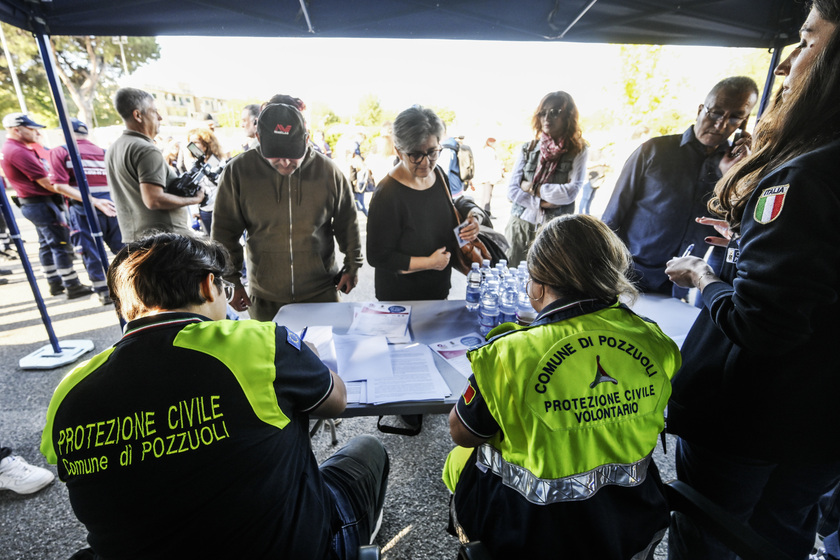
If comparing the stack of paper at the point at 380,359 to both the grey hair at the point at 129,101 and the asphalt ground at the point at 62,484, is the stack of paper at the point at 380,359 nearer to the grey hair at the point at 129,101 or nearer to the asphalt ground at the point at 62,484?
the asphalt ground at the point at 62,484

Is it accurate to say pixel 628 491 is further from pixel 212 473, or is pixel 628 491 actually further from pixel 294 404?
pixel 212 473

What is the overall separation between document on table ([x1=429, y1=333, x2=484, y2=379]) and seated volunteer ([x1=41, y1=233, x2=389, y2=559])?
2.18ft

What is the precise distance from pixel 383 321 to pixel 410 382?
1.79 feet

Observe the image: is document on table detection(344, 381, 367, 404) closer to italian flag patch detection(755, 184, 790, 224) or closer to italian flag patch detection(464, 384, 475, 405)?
italian flag patch detection(464, 384, 475, 405)

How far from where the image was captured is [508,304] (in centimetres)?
180

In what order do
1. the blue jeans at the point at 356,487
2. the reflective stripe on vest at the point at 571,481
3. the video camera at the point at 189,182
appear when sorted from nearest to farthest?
the reflective stripe on vest at the point at 571,481
the blue jeans at the point at 356,487
the video camera at the point at 189,182

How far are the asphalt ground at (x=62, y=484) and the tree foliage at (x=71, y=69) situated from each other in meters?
13.1

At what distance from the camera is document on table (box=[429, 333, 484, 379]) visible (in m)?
1.48

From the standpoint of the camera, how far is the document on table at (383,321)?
175 centimetres

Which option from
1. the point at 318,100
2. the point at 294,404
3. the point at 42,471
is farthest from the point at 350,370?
the point at 318,100

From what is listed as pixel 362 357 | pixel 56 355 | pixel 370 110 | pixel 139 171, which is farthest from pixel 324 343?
pixel 370 110

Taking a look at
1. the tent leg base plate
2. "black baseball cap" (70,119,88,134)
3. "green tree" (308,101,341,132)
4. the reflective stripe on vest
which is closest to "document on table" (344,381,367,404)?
the reflective stripe on vest

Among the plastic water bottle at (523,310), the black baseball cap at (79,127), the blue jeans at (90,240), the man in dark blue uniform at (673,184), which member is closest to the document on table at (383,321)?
the plastic water bottle at (523,310)

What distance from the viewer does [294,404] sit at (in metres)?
0.97
